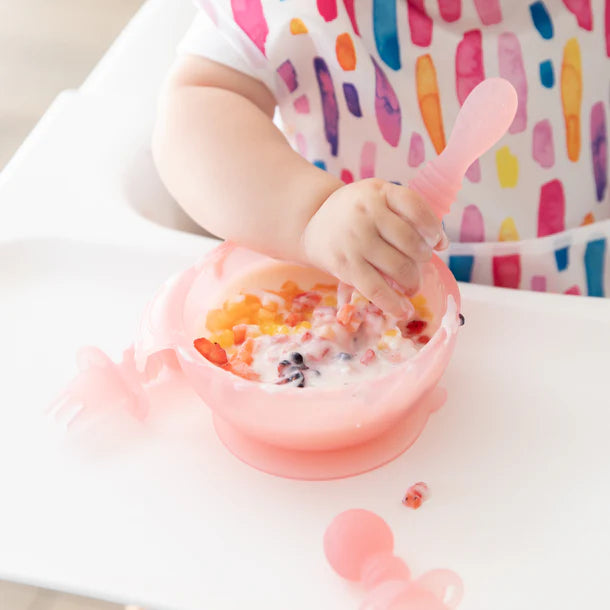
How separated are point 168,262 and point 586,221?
1.13 ft

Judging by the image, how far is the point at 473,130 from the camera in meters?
0.48

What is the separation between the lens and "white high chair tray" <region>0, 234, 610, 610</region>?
0.47 meters

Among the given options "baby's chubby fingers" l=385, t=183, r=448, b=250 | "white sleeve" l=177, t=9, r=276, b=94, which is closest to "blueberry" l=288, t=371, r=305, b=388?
"baby's chubby fingers" l=385, t=183, r=448, b=250

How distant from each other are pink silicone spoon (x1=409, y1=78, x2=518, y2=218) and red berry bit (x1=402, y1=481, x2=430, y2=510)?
167 mm

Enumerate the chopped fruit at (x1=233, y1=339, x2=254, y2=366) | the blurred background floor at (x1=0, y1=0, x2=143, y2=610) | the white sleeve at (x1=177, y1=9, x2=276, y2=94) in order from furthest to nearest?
the blurred background floor at (x1=0, y1=0, x2=143, y2=610), the white sleeve at (x1=177, y1=9, x2=276, y2=94), the chopped fruit at (x1=233, y1=339, x2=254, y2=366)

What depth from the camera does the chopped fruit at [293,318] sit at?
56cm

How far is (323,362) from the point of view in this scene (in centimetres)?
52

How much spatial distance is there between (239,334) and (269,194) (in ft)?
0.32

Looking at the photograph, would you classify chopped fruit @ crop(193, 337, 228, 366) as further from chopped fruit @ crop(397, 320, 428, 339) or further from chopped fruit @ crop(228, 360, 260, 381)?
chopped fruit @ crop(397, 320, 428, 339)

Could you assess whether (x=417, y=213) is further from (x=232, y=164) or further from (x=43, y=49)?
(x=43, y=49)

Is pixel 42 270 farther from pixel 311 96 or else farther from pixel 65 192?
pixel 311 96

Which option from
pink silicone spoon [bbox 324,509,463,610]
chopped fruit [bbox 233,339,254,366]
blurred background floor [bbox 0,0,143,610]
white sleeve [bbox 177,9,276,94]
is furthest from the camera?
blurred background floor [bbox 0,0,143,610]

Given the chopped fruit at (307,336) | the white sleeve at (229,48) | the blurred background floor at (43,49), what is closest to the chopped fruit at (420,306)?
the chopped fruit at (307,336)

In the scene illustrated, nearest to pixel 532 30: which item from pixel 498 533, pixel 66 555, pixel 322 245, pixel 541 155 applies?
pixel 541 155
